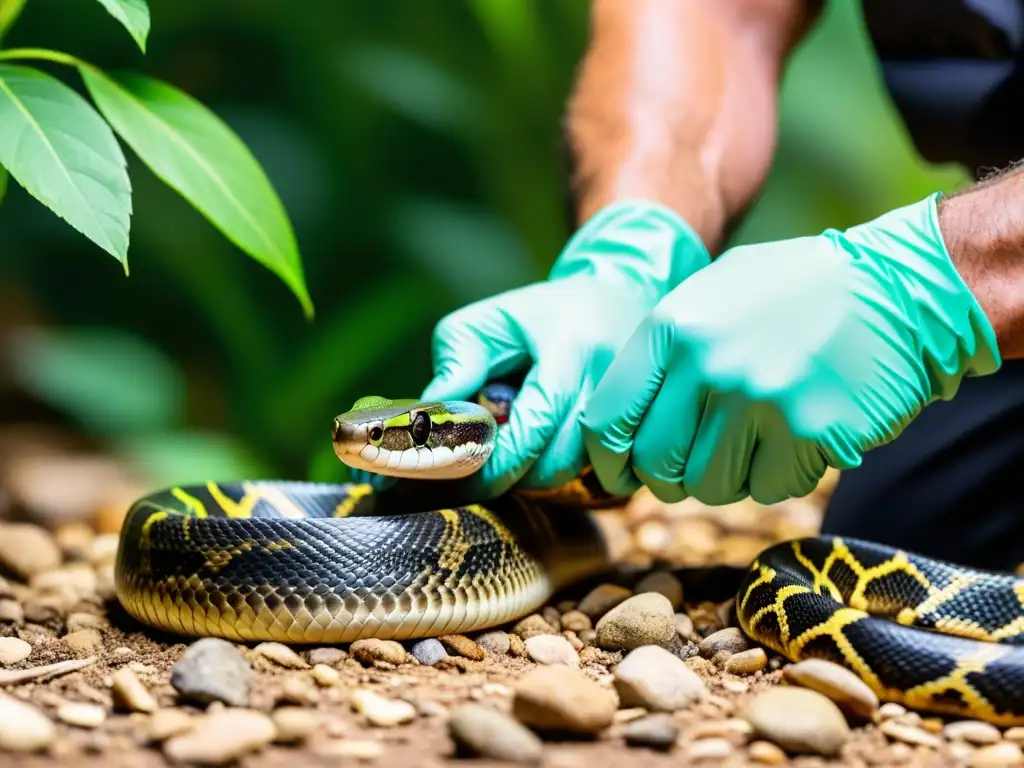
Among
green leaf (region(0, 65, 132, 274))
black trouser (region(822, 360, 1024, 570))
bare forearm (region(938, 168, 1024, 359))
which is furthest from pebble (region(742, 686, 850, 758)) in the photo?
black trouser (region(822, 360, 1024, 570))

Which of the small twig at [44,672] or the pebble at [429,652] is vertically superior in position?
the small twig at [44,672]

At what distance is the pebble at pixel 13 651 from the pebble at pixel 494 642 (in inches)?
38.2

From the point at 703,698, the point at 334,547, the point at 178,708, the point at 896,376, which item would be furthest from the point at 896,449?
the point at 178,708

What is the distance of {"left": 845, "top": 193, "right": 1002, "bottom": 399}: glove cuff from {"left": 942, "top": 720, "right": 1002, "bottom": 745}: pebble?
2.57 feet

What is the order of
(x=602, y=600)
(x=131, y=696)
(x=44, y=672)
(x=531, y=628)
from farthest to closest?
(x=602, y=600) < (x=531, y=628) < (x=44, y=672) < (x=131, y=696)

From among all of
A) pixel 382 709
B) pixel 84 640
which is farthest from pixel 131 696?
pixel 84 640

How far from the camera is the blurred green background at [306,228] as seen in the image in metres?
4.75

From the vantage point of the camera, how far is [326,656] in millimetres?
2113

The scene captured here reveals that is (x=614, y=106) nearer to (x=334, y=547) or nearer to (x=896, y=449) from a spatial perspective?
(x=896, y=449)

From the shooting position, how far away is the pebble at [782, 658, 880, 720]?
181 cm

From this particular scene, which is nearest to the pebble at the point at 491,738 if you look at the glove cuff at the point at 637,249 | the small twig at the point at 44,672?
the small twig at the point at 44,672

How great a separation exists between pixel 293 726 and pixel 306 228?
12.8 ft

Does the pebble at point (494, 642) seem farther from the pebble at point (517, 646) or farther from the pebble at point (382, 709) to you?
the pebble at point (382, 709)

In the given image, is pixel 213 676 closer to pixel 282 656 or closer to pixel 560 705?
pixel 282 656
